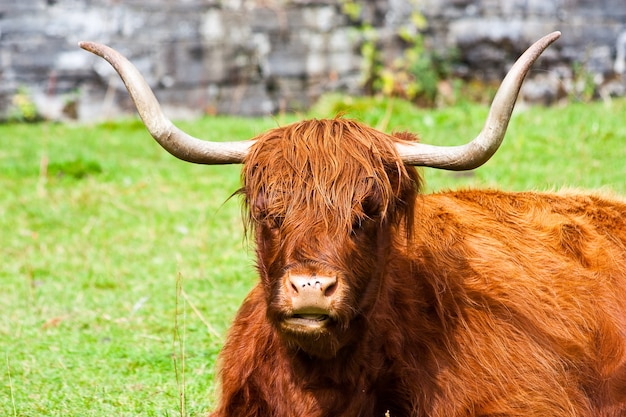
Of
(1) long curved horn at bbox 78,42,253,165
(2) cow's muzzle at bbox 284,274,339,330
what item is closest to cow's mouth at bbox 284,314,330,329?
(2) cow's muzzle at bbox 284,274,339,330

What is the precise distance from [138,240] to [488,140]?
557cm

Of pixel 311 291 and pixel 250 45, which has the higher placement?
pixel 250 45

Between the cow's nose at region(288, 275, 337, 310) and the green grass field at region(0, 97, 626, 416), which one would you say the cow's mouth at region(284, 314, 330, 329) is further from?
the green grass field at region(0, 97, 626, 416)

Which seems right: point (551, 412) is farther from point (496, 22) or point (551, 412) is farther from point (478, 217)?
point (496, 22)

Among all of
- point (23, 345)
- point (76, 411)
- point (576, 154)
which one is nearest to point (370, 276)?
point (76, 411)

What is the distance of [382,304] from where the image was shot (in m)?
4.16

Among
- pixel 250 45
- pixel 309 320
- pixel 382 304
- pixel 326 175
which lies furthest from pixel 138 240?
pixel 250 45

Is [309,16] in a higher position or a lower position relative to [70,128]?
higher

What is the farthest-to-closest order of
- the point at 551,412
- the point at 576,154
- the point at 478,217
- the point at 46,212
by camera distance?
the point at 576,154
the point at 46,212
the point at 478,217
the point at 551,412

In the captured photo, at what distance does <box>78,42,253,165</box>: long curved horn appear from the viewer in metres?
4.05

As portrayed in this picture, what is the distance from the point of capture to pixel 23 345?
6.42 meters

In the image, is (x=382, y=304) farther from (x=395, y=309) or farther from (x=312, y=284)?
(x=312, y=284)

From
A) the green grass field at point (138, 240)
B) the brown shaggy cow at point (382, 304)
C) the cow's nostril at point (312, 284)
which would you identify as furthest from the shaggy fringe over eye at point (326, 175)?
the green grass field at point (138, 240)

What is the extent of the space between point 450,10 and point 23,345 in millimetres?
9661
